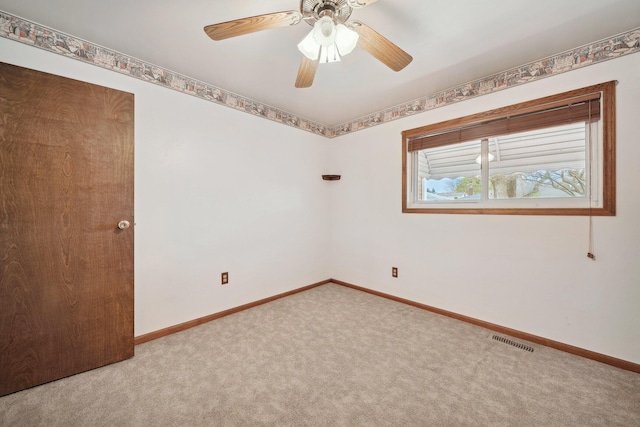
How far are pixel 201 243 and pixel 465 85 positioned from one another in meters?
3.02

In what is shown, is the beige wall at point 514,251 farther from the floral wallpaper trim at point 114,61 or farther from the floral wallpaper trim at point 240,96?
the floral wallpaper trim at point 114,61

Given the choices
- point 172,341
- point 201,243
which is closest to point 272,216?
point 201,243

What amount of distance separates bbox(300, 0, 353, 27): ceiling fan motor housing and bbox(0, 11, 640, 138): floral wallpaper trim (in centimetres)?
150

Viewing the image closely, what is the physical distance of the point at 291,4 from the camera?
1507 millimetres

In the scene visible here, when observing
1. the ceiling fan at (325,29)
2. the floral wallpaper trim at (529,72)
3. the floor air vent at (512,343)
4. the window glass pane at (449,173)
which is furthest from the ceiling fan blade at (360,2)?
the floor air vent at (512,343)

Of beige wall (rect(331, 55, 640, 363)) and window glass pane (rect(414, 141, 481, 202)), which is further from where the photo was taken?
window glass pane (rect(414, 141, 481, 202))

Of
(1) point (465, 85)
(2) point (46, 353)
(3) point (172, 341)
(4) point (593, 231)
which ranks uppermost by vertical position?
(1) point (465, 85)

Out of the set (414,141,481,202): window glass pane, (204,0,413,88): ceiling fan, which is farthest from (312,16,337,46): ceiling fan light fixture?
(414,141,481,202): window glass pane

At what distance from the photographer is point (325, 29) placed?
1.29 m

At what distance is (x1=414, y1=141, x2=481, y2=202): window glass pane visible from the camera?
2561 millimetres

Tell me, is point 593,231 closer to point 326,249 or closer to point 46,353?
point 326,249

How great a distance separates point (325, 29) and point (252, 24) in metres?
0.38

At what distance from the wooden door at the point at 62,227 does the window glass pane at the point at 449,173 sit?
286 centimetres

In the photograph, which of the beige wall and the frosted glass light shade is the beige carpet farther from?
the frosted glass light shade
